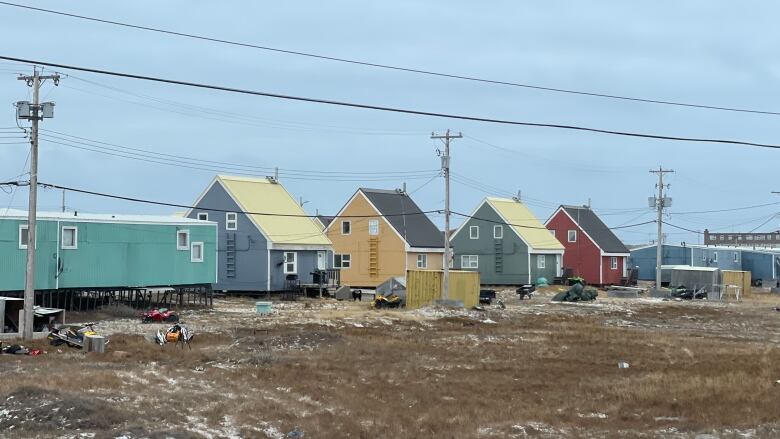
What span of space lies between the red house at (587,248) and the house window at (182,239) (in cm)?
4816

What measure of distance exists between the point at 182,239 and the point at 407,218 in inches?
1117

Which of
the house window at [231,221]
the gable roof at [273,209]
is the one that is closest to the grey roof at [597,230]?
the gable roof at [273,209]

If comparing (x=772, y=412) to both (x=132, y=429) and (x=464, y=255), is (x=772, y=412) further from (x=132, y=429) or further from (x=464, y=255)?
(x=464, y=255)

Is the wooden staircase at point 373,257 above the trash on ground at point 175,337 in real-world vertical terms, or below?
above

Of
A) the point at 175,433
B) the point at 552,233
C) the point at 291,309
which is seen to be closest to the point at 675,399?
the point at 175,433

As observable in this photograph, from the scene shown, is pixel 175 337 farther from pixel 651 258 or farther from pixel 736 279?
pixel 651 258

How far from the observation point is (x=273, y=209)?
60.3m

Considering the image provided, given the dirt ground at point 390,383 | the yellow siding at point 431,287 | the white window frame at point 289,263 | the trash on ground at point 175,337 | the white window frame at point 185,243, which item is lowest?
the dirt ground at point 390,383

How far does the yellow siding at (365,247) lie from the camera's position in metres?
69.7

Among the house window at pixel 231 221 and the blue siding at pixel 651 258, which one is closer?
the house window at pixel 231 221

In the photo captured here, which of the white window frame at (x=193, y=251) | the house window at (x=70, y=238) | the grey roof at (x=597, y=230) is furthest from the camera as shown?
the grey roof at (x=597, y=230)

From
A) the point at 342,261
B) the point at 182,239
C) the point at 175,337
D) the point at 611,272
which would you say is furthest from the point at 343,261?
the point at 175,337

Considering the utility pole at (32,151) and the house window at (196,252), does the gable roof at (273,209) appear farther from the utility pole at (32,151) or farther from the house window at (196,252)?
the utility pole at (32,151)

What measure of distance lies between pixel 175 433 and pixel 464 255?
6554 cm
